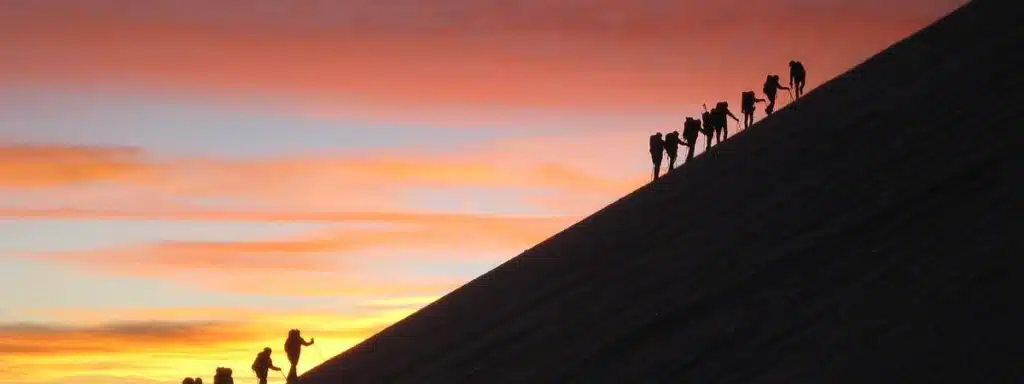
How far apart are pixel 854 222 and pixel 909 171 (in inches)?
78.5

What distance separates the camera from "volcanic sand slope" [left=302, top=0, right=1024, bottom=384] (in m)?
11.2

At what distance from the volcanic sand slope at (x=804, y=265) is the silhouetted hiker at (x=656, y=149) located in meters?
0.50

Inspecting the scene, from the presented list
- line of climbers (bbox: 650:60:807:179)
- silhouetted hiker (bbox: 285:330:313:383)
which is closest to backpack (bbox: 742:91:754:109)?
line of climbers (bbox: 650:60:807:179)

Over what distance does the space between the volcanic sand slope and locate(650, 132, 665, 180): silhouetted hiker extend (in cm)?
50

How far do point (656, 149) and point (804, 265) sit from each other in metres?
12.6

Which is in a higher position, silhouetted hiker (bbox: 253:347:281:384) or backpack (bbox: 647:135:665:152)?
backpack (bbox: 647:135:665:152)

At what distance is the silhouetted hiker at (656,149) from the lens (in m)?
27.1

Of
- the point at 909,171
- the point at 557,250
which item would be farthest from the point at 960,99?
the point at 557,250

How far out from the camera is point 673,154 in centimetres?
2697

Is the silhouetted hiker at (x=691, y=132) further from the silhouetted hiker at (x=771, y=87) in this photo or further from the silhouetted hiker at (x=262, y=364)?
the silhouetted hiker at (x=262, y=364)

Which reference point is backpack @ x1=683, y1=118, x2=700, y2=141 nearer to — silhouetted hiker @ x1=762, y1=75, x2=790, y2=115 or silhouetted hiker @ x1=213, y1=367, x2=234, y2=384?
silhouetted hiker @ x1=762, y1=75, x2=790, y2=115

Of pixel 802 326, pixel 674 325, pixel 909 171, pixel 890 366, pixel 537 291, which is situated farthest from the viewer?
pixel 537 291

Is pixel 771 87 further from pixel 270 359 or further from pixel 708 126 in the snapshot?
pixel 270 359

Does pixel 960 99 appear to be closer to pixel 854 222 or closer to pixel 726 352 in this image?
pixel 854 222
